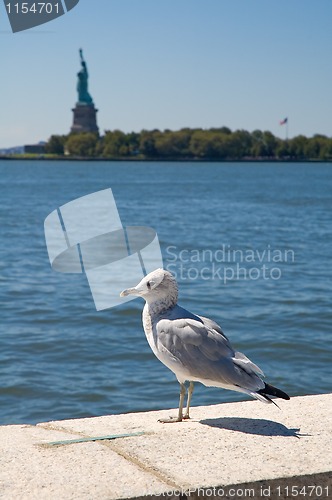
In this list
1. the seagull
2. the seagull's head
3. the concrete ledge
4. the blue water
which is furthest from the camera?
the blue water

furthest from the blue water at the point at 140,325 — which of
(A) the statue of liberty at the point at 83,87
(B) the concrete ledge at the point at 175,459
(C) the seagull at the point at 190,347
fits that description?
(A) the statue of liberty at the point at 83,87

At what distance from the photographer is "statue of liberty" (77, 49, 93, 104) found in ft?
330

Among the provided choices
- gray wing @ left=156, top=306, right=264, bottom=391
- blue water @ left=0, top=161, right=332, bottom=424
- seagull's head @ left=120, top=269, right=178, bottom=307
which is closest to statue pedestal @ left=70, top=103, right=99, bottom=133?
blue water @ left=0, top=161, right=332, bottom=424

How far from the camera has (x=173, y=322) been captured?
11.4ft

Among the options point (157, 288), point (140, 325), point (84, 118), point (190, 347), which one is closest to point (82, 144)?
point (84, 118)

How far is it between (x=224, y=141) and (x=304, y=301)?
107 m

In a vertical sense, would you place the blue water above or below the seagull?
below

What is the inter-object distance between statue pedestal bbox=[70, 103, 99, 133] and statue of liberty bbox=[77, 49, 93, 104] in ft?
4.34

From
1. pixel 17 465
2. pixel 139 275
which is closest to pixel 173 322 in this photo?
pixel 17 465

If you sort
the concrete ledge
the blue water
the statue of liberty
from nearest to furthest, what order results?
the concrete ledge, the blue water, the statue of liberty

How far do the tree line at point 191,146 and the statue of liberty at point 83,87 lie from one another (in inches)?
242

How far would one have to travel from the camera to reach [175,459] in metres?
2.79

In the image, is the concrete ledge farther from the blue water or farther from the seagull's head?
the blue water

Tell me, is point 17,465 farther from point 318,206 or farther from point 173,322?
point 318,206
